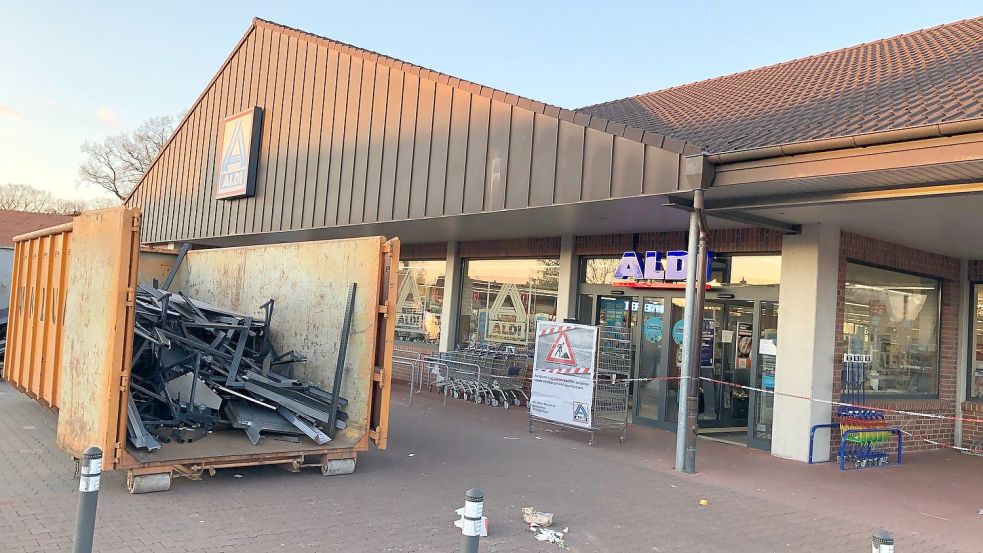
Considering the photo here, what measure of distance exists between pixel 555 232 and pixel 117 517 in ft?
28.8

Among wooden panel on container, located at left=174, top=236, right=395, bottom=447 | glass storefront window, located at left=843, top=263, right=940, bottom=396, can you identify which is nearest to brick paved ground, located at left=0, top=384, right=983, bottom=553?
wooden panel on container, located at left=174, top=236, right=395, bottom=447

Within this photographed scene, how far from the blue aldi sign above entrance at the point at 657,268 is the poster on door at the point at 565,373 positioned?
1.61 metres

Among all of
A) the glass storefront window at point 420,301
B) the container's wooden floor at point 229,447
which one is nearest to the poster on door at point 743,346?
the container's wooden floor at point 229,447

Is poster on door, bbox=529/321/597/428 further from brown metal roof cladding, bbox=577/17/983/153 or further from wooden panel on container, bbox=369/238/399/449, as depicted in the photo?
wooden panel on container, bbox=369/238/399/449

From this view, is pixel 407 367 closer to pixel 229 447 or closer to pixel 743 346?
pixel 743 346

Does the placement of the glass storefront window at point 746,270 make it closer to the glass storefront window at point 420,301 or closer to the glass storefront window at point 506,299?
the glass storefront window at point 506,299

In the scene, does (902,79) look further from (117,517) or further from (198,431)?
(117,517)

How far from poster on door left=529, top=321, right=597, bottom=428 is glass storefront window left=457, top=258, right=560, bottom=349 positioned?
323cm

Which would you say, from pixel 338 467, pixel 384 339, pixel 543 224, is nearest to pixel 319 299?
pixel 384 339

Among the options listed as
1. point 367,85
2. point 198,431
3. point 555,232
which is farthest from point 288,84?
point 198,431

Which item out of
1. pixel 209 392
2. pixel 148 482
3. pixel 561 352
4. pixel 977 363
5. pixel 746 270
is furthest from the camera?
pixel 977 363

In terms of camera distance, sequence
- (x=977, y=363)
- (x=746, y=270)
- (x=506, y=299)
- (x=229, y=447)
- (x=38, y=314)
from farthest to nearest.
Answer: (x=506, y=299), (x=977, y=363), (x=746, y=270), (x=38, y=314), (x=229, y=447)

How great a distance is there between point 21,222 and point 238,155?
35.1 meters

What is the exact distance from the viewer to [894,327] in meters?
11.5
